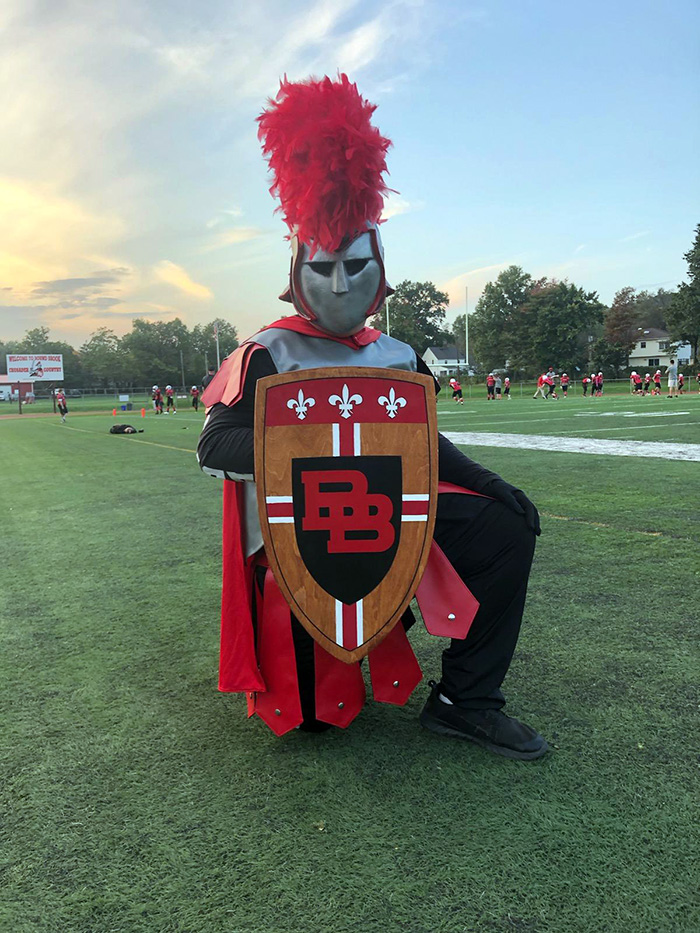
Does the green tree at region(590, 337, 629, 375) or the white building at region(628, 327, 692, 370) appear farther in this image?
the white building at region(628, 327, 692, 370)

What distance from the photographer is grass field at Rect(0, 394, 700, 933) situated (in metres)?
1.37

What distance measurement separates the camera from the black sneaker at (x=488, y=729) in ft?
6.27

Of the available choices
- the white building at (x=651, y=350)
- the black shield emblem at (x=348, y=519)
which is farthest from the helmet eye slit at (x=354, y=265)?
the white building at (x=651, y=350)

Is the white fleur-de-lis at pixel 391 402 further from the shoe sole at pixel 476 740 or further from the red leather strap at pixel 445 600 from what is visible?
the shoe sole at pixel 476 740

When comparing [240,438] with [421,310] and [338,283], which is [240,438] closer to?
[338,283]

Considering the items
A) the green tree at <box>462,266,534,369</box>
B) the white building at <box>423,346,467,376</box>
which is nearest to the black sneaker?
the green tree at <box>462,266,534,369</box>

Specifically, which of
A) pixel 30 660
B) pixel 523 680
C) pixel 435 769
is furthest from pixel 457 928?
pixel 30 660

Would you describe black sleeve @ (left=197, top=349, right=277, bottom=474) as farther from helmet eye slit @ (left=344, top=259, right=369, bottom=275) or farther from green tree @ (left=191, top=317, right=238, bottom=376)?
green tree @ (left=191, top=317, right=238, bottom=376)

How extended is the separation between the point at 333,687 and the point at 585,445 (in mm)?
9095

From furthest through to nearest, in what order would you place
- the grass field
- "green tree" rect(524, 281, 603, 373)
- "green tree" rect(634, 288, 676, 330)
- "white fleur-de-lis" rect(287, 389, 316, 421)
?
"green tree" rect(634, 288, 676, 330) → "green tree" rect(524, 281, 603, 373) → "white fleur-de-lis" rect(287, 389, 316, 421) → the grass field

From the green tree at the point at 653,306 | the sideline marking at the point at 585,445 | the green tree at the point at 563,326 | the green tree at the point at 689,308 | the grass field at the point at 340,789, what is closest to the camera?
the grass field at the point at 340,789

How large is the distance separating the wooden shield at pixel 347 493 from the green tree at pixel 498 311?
72.7 metres

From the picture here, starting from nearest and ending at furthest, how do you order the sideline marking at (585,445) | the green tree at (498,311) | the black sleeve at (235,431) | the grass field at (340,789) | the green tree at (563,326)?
the grass field at (340,789) < the black sleeve at (235,431) < the sideline marking at (585,445) < the green tree at (563,326) < the green tree at (498,311)

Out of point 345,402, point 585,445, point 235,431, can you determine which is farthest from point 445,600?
point 585,445
